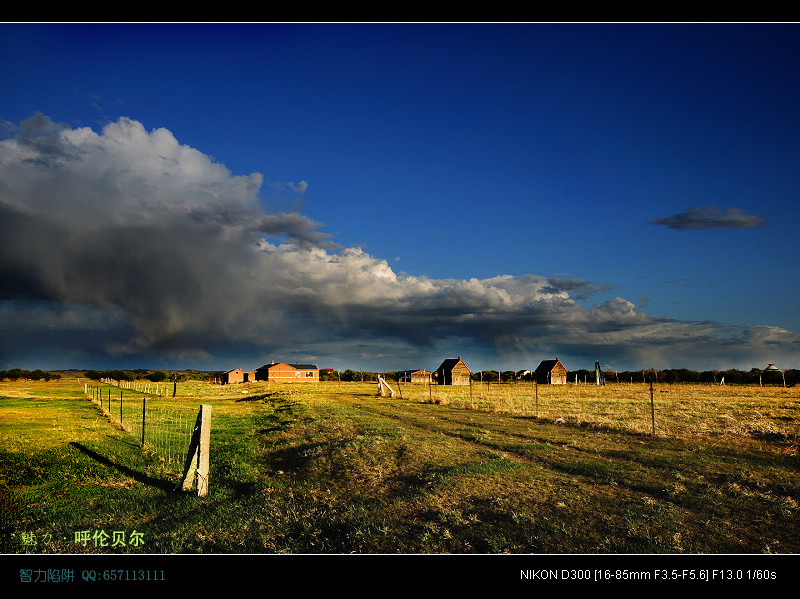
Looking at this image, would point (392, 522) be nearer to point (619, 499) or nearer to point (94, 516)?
point (619, 499)

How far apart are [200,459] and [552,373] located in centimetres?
10133

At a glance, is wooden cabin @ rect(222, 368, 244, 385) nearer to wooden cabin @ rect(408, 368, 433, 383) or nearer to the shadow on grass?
wooden cabin @ rect(408, 368, 433, 383)

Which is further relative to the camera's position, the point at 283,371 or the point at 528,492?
the point at 283,371

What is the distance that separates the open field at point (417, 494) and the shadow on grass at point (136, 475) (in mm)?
110

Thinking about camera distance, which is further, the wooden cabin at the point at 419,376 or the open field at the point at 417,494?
the wooden cabin at the point at 419,376

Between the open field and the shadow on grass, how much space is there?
110 millimetres

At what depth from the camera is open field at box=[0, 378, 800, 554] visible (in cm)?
852

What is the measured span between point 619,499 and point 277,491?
8.82 metres

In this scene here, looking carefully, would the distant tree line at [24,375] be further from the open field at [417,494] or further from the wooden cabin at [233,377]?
the open field at [417,494]

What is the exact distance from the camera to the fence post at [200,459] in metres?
12.0

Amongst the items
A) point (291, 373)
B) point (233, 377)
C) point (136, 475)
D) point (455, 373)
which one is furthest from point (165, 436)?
point (233, 377)

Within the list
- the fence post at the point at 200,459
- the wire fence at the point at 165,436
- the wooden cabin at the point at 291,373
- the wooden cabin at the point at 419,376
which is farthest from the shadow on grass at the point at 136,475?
the wooden cabin at the point at 291,373

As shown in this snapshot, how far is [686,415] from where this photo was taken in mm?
29625
